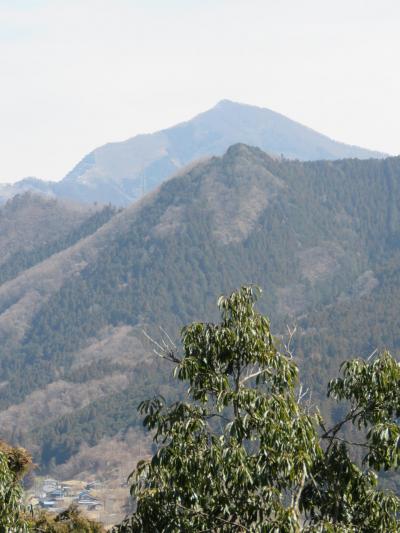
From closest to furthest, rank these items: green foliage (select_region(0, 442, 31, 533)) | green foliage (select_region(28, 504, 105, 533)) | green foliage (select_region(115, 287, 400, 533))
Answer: green foliage (select_region(115, 287, 400, 533)), green foliage (select_region(0, 442, 31, 533)), green foliage (select_region(28, 504, 105, 533))

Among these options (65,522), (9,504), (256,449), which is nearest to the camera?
(256,449)

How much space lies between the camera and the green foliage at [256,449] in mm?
18219

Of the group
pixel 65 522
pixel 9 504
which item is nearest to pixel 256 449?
pixel 9 504

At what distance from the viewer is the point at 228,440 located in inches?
731

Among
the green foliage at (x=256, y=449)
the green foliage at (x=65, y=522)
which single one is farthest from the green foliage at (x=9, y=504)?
the green foliage at (x=65, y=522)

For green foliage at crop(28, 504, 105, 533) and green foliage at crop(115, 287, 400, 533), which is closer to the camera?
green foliage at crop(115, 287, 400, 533)

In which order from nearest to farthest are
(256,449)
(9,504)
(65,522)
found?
(256,449)
(9,504)
(65,522)

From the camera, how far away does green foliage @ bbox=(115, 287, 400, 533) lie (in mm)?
18219

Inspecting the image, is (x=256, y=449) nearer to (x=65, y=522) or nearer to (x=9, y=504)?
(x=9, y=504)

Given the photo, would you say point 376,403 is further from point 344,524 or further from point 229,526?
point 229,526

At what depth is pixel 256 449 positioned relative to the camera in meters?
19.4

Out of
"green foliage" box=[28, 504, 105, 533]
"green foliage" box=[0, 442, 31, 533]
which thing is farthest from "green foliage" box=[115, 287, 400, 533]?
"green foliage" box=[28, 504, 105, 533]

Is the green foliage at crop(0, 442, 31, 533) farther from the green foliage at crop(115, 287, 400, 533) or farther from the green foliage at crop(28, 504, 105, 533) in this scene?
the green foliage at crop(28, 504, 105, 533)

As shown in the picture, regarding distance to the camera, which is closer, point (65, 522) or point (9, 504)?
point (9, 504)
